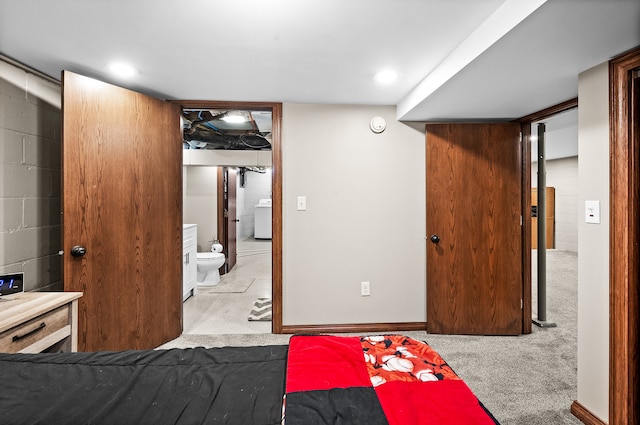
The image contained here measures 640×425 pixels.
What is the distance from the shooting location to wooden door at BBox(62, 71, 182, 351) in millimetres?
1957

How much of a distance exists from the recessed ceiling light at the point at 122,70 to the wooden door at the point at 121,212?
13 cm

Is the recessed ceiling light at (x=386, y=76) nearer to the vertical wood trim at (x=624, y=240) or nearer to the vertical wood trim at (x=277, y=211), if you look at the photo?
the vertical wood trim at (x=277, y=211)

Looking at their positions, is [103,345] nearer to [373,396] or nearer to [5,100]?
[5,100]

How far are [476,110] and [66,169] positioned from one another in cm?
300

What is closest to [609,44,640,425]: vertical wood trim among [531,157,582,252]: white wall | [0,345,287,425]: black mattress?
[0,345,287,425]: black mattress

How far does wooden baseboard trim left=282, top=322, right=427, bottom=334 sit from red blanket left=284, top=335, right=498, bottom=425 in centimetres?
151

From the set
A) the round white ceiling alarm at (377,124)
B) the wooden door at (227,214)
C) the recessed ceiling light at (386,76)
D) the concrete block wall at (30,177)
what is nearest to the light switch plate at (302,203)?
the round white ceiling alarm at (377,124)

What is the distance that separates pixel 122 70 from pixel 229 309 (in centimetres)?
249

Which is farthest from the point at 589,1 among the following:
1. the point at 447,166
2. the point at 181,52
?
the point at 181,52

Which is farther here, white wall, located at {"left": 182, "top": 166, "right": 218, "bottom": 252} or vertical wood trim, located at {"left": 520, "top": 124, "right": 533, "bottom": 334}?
white wall, located at {"left": 182, "top": 166, "right": 218, "bottom": 252}

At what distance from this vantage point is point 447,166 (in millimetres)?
2648

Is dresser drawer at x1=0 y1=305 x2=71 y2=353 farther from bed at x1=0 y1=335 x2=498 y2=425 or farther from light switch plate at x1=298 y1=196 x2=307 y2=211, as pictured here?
light switch plate at x1=298 y1=196 x2=307 y2=211

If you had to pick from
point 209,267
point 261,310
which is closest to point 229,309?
point 261,310

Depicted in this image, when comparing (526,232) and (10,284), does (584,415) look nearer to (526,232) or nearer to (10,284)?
(526,232)
